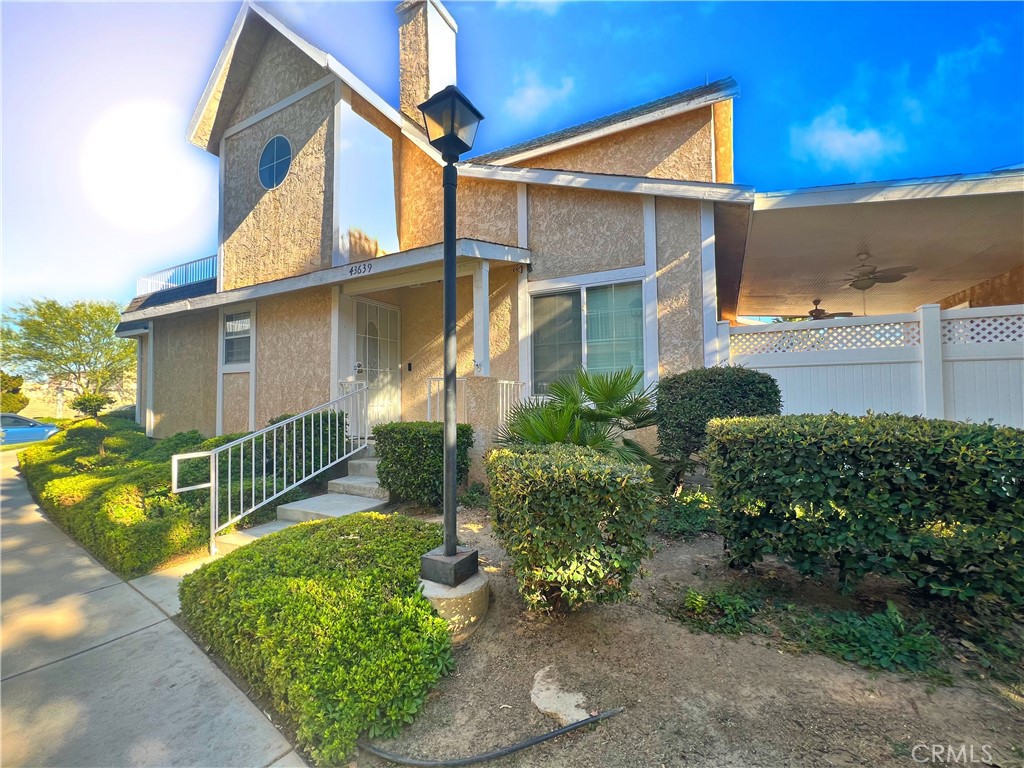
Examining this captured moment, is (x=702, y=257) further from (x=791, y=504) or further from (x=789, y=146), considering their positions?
(x=789, y=146)

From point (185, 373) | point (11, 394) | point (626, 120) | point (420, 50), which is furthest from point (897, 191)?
point (11, 394)

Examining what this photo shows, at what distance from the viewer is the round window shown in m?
9.20

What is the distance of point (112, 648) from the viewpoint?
3029 mm

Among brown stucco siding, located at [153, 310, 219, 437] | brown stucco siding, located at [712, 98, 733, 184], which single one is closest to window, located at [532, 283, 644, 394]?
brown stucco siding, located at [712, 98, 733, 184]

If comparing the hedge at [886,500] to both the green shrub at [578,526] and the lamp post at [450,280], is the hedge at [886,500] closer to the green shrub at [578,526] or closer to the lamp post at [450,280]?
the green shrub at [578,526]

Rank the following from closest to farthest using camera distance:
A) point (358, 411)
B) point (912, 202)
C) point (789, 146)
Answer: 1. point (912, 202)
2. point (358, 411)
3. point (789, 146)

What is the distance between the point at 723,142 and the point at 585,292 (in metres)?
6.25

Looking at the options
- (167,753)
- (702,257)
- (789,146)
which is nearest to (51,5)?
(167,753)

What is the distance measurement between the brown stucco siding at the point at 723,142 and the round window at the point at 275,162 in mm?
8819

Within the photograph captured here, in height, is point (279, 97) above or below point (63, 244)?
above

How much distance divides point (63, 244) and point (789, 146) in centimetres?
1678

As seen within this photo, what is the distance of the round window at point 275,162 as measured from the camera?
920cm

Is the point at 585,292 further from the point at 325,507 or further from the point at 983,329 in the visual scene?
the point at 983,329

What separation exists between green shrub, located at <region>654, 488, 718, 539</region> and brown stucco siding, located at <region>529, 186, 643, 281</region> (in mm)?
3366
